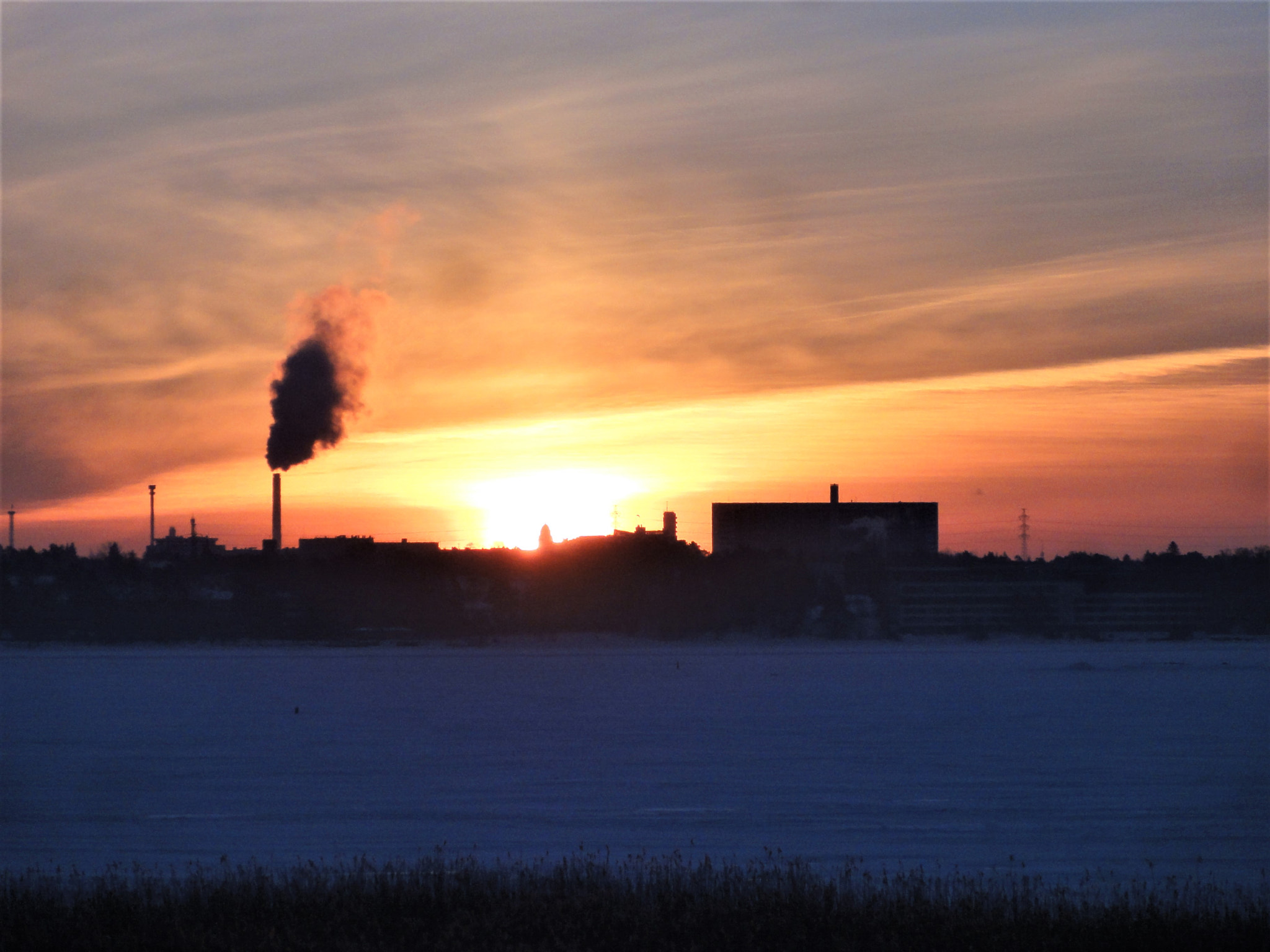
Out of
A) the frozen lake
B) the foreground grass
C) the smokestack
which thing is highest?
the smokestack

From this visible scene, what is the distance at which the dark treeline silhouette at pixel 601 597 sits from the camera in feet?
234

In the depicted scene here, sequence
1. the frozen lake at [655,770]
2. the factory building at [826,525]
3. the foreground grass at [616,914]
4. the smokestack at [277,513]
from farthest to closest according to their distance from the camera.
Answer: the factory building at [826,525] → the smokestack at [277,513] → the frozen lake at [655,770] → the foreground grass at [616,914]

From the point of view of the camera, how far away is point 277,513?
64.0 meters

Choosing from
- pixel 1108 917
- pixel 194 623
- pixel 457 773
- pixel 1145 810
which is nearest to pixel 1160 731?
pixel 1145 810

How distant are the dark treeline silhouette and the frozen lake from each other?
33.2m

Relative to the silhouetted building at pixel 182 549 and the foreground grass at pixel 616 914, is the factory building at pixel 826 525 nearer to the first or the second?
the silhouetted building at pixel 182 549

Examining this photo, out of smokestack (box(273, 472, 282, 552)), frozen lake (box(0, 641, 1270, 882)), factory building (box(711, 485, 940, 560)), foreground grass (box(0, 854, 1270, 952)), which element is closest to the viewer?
foreground grass (box(0, 854, 1270, 952))

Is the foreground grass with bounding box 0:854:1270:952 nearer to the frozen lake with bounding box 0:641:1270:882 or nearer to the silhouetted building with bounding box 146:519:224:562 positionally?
the frozen lake with bounding box 0:641:1270:882

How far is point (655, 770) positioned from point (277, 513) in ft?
160

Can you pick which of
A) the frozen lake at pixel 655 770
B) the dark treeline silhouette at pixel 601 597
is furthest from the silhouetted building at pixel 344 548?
the frozen lake at pixel 655 770

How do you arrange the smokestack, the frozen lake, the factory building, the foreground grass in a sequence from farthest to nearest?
1. the factory building
2. the smokestack
3. the frozen lake
4. the foreground grass

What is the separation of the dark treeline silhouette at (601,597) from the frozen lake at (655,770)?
109ft

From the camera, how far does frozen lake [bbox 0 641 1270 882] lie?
13.6 metres

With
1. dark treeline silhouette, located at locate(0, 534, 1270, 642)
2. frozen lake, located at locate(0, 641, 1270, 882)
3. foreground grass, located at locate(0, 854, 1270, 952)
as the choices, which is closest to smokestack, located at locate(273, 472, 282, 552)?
dark treeline silhouette, located at locate(0, 534, 1270, 642)
